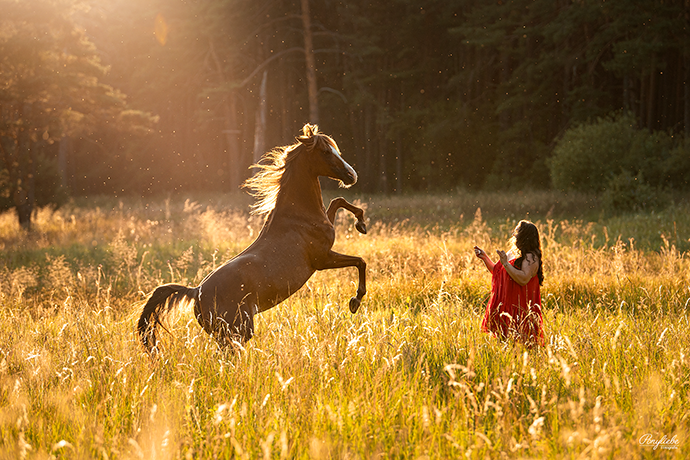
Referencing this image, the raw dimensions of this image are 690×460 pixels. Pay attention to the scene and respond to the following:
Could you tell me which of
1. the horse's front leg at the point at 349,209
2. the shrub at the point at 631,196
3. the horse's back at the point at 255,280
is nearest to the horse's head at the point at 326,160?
the horse's front leg at the point at 349,209

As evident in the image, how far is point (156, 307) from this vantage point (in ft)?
12.4

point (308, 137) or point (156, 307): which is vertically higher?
point (308, 137)

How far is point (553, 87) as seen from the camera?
30.4m

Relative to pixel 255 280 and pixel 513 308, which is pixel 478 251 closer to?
pixel 513 308

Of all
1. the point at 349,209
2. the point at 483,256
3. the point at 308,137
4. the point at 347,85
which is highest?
the point at 347,85

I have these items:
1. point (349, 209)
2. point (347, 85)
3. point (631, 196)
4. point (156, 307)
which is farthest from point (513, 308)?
point (347, 85)

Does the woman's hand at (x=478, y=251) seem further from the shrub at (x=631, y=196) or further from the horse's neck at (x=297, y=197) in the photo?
the shrub at (x=631, y=196)

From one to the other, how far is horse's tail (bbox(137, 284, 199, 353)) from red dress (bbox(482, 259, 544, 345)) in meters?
2.52

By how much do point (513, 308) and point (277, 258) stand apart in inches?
81.3

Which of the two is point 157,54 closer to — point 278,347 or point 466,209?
point 466,209

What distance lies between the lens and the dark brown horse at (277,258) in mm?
3701

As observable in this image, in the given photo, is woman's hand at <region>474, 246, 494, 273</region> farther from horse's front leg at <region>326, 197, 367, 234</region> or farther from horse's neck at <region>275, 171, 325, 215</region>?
horse's neck at <region>275, 171, 325, 215</region>
